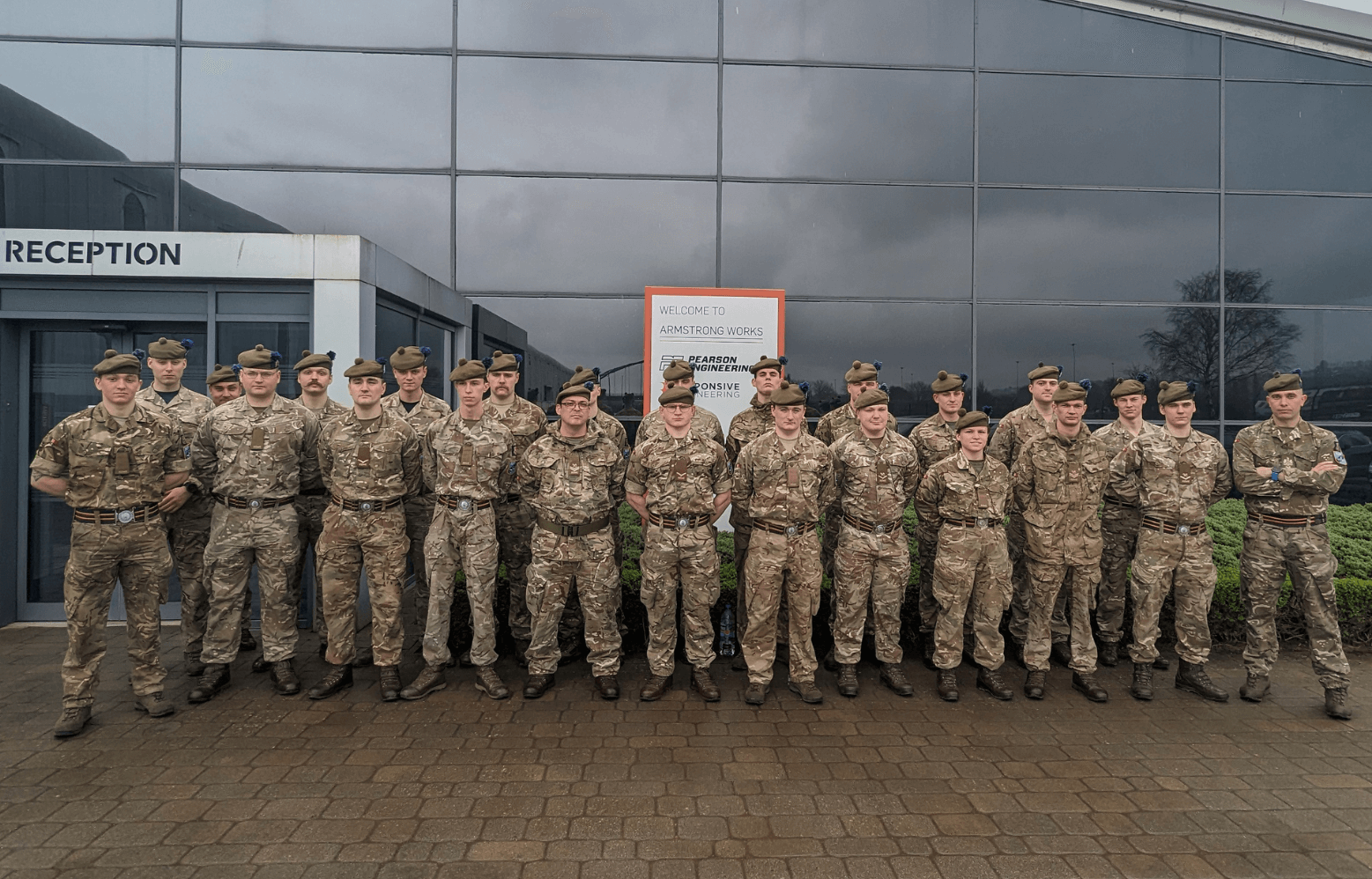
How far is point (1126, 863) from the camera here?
3.13 meters

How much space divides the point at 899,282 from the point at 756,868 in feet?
24.7

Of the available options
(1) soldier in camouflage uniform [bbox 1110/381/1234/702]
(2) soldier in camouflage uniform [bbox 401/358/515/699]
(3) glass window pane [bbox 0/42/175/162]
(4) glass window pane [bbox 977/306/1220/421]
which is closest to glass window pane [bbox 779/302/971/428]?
(4) glass window pane [bbox 977/306/1220/421]

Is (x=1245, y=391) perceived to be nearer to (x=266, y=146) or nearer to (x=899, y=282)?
(x=899, y=282)

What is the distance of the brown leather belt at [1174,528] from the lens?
513 centimetres

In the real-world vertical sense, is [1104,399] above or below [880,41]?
below

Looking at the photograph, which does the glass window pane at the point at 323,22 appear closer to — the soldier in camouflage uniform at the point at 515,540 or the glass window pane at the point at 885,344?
the soldier in camouflage uniform at the point at 515,540

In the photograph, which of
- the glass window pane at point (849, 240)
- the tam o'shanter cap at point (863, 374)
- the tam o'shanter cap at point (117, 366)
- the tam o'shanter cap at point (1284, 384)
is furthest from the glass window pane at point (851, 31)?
the tam o'shanter cap at point (117, 366)

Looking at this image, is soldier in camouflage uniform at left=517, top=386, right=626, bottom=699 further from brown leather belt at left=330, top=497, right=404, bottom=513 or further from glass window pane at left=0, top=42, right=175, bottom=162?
glass window pane at left=0, top=42, right=175, bottom=162

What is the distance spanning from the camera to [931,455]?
20.2ft

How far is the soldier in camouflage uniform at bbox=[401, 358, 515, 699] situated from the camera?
16.5ft

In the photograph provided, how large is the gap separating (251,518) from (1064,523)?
6015 millimetres

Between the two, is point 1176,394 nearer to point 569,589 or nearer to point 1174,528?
point 1174,528

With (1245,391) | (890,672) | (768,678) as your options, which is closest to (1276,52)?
(1245,391)

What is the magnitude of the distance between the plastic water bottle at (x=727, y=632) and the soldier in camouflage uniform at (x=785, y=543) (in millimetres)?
757
